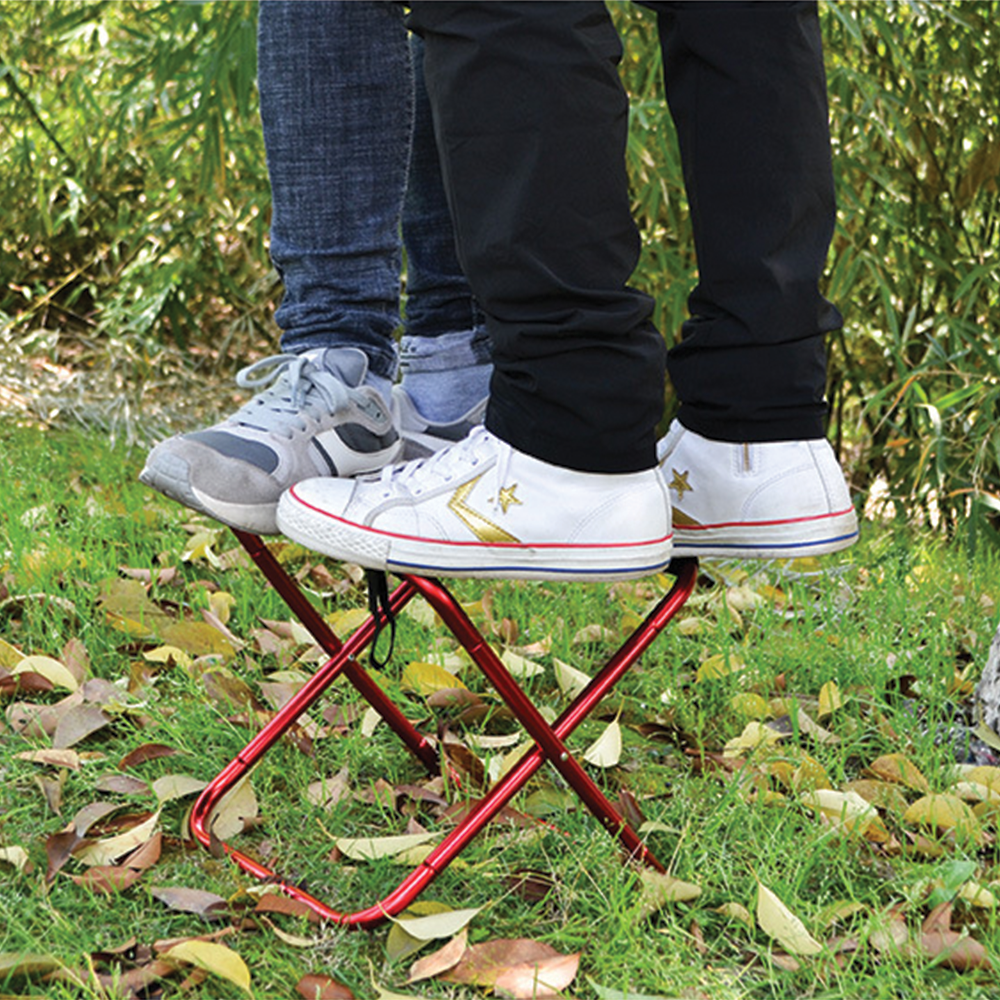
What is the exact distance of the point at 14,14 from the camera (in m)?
4.05

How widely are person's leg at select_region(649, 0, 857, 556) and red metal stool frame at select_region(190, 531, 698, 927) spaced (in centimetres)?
16

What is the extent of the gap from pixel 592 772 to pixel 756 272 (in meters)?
0.73

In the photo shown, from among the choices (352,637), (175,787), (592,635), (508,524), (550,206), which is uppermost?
(550,206)

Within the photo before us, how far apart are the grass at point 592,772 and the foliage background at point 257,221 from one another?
56 centimetres

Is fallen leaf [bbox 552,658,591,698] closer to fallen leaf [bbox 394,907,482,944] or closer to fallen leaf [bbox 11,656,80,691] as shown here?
fallen leaf [bbox 394,907,482,944]

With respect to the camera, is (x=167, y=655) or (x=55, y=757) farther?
(x=167, y=655)

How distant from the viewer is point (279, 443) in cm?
131

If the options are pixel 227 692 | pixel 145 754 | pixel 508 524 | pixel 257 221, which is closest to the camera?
pixel 508 524

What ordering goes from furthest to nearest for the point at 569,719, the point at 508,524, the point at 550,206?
the point at 569,719
the point at 508,524
the point at 550,206

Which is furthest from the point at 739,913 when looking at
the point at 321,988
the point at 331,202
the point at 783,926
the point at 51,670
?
the point at 51,670

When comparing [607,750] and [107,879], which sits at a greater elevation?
[107,879]

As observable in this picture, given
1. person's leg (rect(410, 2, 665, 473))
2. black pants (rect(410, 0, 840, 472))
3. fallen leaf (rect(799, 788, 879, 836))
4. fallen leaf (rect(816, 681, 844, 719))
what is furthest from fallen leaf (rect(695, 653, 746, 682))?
person's leg (rect(410, 2, 665, 473))

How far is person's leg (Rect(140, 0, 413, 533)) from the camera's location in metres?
1.36

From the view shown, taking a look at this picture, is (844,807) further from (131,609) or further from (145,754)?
(131,609)
